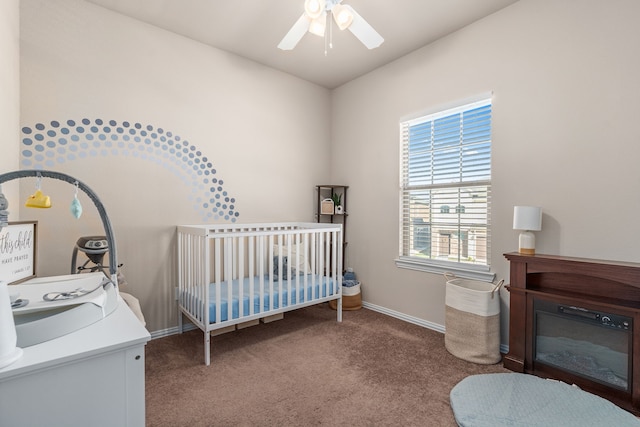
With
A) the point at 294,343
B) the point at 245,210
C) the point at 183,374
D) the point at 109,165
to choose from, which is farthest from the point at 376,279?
the point at 109,165

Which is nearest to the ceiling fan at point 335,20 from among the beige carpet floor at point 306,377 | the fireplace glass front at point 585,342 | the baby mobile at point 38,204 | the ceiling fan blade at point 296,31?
A: the ceiling fan blade at point 296,31

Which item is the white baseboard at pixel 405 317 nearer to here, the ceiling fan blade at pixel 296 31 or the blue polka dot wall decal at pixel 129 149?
the blue polka dot wall decal at pixel 129 149

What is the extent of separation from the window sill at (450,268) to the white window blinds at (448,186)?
39 mm

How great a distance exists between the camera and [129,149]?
94.0 inches

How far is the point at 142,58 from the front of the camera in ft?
7.97

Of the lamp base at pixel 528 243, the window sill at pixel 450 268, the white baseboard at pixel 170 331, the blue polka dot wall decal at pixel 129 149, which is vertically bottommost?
the white baseboard at pixel 170 331

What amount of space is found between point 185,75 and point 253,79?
69 cm

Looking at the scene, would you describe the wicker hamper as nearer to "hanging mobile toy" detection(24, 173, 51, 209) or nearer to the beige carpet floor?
the beige carpet floor

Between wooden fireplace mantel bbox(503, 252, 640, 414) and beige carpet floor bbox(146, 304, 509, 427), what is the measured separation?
0.81ft

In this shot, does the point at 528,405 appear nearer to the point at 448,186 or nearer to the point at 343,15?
the point at 448,186

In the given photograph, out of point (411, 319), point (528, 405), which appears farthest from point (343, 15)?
point (411, 319)

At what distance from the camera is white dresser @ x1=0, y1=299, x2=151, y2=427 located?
24.9 inches

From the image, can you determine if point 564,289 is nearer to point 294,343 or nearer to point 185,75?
point 294,343

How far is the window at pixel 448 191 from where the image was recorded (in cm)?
245
